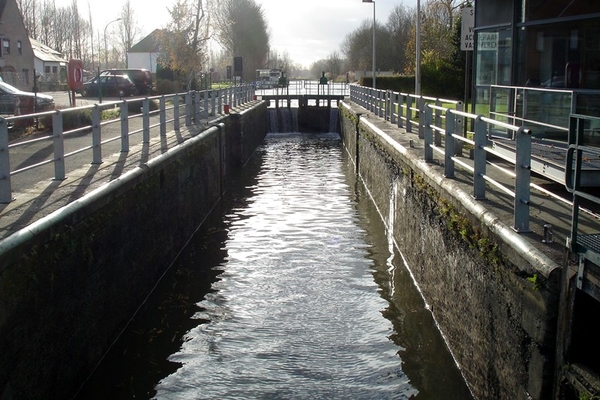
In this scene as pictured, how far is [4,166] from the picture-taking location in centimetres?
Result: 725

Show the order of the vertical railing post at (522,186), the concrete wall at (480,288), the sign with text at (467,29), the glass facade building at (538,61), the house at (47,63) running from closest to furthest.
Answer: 1. the concrete wall at (480,288)
2. the vertical railing post at (522,186)
3. the glass facade building at (538,61)
4. the sign with text at (467,29)
5. the house at (47,63)

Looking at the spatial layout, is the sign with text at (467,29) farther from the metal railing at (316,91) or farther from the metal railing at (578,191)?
the metal railing at (316,91)

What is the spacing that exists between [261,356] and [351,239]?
19.8ft

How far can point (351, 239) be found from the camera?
13953 millimetres

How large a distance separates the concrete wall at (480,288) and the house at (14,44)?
50786 mm

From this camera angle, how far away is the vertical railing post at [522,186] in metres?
6.14

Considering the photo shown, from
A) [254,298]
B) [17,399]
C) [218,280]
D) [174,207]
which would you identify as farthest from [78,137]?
[17,399]

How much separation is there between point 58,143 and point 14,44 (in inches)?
2159

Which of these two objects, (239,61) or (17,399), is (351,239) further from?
(239,61)

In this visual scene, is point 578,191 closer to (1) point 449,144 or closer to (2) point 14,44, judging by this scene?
(1) point 449,144

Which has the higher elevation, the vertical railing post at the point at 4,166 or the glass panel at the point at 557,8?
the glass panel at the point at 557,8

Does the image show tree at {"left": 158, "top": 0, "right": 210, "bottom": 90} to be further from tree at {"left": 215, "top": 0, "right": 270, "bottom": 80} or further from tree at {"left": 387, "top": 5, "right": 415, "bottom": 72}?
tree at {"left": 215, "top": 0, "right": 270, "bottom": 80}

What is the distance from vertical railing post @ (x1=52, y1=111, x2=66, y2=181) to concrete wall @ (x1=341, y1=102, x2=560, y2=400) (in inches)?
174

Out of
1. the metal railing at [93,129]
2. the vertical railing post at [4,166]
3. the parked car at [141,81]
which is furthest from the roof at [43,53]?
the vertical railing post at [4,166]
